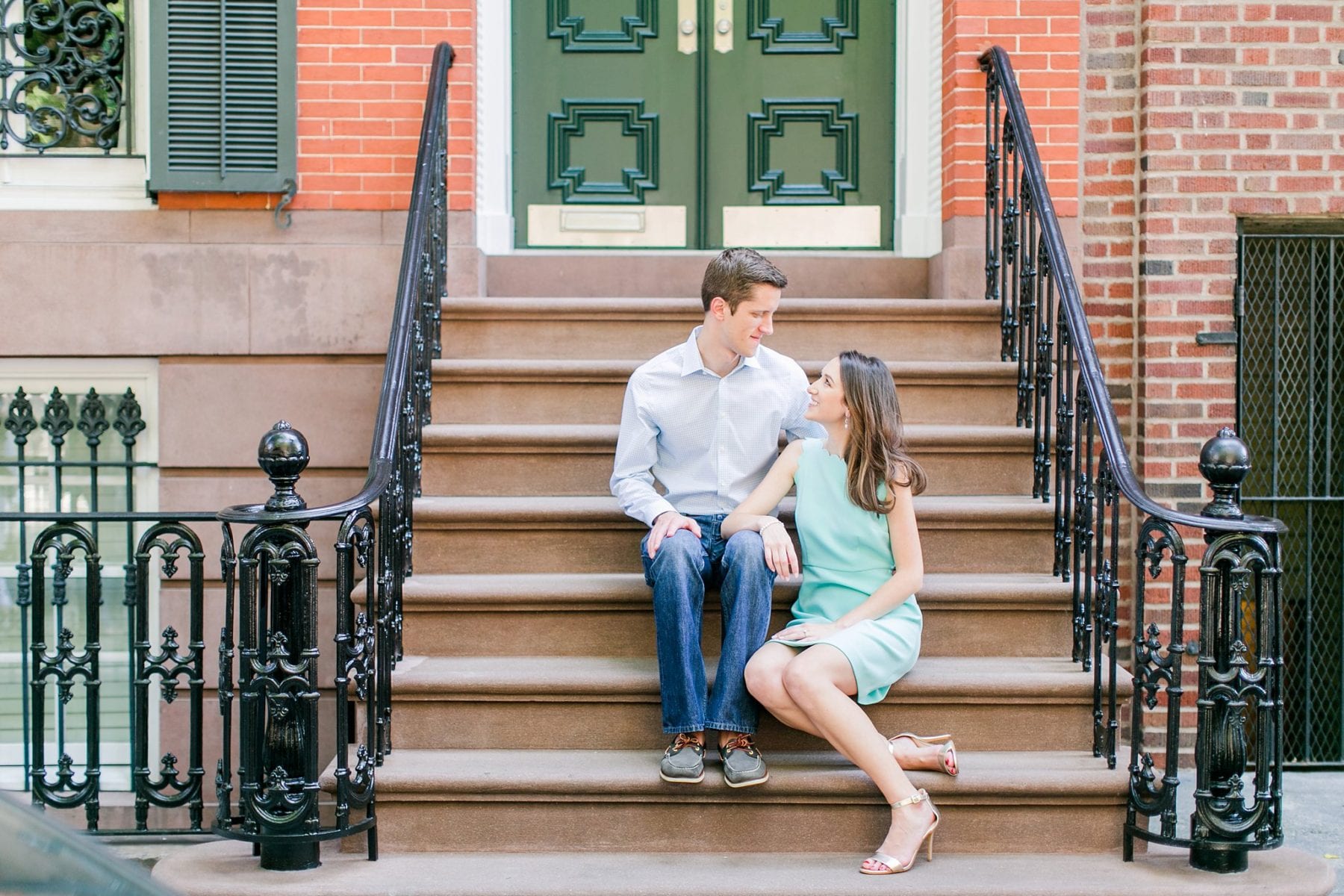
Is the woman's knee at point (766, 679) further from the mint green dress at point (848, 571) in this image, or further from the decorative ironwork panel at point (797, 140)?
the decorative ironwork panel at point (797, 140)

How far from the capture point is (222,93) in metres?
5.30

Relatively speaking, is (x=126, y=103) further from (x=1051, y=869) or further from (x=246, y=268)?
(x=1051, y=869)

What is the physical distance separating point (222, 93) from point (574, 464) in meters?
2.24

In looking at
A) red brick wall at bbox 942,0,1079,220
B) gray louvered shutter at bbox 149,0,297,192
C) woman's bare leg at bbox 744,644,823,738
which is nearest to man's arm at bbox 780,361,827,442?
woman's bare leg at bbox 744,644,823,738

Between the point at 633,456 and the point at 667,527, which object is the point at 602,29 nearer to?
the point at 633,456

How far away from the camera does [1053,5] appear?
541 cm

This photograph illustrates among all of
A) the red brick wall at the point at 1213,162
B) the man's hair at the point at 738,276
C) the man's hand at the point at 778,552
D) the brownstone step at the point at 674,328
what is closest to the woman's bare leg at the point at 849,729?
the man's hand at the point at 778,552

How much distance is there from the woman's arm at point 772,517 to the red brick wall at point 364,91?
2.31 metres

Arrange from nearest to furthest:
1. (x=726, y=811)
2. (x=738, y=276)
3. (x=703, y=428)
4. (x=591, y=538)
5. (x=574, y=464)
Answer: (x=726, y=811), (x=738, y=276), (x=703, y=428), (x=591, y=538), (x=574, y=464)

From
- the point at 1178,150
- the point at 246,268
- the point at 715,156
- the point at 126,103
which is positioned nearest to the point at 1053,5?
the point at 1178,150

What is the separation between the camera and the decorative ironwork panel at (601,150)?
5918 mm

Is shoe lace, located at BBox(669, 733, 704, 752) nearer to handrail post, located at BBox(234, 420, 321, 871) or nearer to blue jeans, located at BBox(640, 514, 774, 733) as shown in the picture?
blue jeans, located at BBox(640, 514, 774, 733)

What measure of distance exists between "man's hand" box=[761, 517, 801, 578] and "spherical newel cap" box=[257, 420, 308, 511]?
1.33 meters

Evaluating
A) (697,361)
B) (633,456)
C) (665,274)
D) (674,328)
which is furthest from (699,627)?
(665,274)
